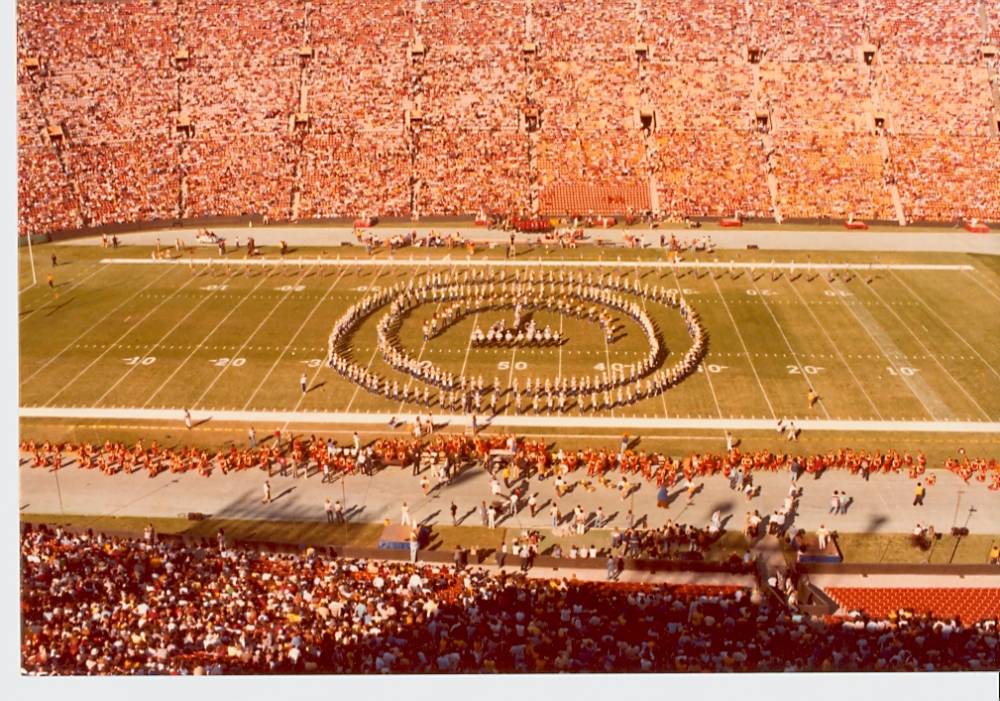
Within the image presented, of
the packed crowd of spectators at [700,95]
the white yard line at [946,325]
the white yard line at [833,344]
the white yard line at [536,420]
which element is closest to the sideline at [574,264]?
the white yard line at [946,325]

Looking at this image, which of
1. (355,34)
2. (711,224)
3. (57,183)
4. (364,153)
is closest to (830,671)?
(711,224)

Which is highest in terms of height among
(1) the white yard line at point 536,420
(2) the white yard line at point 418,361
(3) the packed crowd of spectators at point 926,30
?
(3) the packed crowd of spectators at point 926,30

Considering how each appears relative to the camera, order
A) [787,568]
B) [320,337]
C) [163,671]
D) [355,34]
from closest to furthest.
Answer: [163,671] < [787,568] < [320,337] < [355,34]

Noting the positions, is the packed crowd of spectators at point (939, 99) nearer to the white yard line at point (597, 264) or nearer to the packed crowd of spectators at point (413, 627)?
the white yard line at point (597, 264)

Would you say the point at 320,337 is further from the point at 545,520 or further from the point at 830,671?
the point at 830,671

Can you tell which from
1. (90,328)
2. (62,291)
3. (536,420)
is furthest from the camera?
(62,291)

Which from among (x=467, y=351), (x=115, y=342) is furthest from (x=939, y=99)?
(x=115, y=342)

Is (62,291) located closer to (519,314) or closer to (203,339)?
(203,339)
